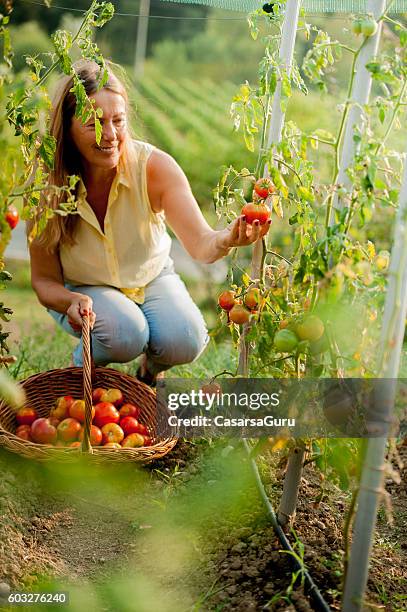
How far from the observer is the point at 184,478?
2.05 meters

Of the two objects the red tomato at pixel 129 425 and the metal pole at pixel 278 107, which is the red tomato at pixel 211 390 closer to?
the metal pole at pixel 278 107

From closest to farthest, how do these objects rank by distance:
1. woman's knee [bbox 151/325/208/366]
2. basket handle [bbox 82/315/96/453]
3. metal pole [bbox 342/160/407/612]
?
metal pole [bbox 342/160/407/612]
basket handle [bbox 82/315/96/453]
woman's knee [bbox 151/325/208/366]

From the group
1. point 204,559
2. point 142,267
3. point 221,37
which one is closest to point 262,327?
point 204,559

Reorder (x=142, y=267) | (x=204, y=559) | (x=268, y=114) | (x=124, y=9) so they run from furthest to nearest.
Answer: (x=124, y=9) → (x=142, y=267) → (x=268, y=114) → (x=204, y=559)

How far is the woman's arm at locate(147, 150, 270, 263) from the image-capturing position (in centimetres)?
191

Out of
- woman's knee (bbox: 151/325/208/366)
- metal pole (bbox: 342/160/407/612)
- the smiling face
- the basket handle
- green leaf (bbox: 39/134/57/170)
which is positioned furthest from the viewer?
woman's knee (bbox: 151/325/208/366)

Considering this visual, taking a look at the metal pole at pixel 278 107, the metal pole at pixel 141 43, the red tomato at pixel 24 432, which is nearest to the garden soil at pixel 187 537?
the red tomato at pixel 24 432

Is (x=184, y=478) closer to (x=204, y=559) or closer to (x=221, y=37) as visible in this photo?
(x=204, y=559)

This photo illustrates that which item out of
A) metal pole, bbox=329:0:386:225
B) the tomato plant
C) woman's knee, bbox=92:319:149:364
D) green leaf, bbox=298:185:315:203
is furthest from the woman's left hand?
woman's knee, bbox=92:319:149:364

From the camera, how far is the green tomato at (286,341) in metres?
A: 1.47

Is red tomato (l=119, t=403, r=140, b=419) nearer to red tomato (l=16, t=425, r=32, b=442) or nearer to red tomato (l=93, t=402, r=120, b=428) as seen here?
red tomato (l=93, t=402, r=120, b=428)

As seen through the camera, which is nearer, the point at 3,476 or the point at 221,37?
the point at 3,476

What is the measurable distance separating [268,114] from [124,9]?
5.16m

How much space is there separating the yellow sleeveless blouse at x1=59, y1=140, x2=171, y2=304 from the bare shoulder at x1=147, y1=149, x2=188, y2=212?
0.02 metres
